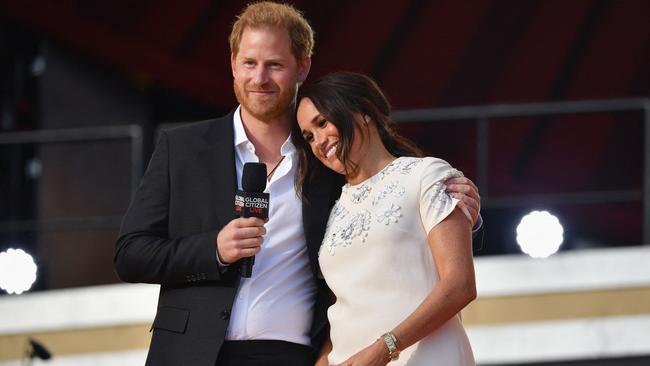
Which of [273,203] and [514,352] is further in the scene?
[514,352]

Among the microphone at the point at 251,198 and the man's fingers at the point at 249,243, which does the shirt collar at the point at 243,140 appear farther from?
the man's fingers at the point at 249,243

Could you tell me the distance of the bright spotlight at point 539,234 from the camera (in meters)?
5.45

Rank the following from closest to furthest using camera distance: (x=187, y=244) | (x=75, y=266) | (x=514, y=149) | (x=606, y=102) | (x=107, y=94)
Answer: (x=187, y=244), (x=606, y=102), (x=75, y=266), (x=514, y=149), (x=107, y=94)

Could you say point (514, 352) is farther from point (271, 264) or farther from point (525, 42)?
point (271, 264)

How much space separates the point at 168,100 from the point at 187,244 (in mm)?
5068

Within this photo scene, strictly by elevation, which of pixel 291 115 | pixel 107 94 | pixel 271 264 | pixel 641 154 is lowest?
pixel 271 264

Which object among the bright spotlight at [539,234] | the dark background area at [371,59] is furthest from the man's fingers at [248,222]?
the dark background area at [371,59]

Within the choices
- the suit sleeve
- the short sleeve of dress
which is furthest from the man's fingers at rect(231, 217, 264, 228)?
the short sleeve of dress

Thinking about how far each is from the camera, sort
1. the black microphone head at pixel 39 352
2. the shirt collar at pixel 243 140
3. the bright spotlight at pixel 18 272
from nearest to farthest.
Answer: the shirt collar at pixel 243 140, the black microphone head at pixel 39 352, the bright spotlight at pixel 18 272

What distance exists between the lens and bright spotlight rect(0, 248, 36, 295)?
5609 mm

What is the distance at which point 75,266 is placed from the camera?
20.2ft

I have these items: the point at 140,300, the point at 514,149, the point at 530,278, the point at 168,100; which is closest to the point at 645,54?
the point at 514,149

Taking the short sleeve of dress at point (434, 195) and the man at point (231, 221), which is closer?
the short sleeve of dress at point (434, 195)

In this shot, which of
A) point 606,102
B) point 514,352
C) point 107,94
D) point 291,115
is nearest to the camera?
point 291,115
